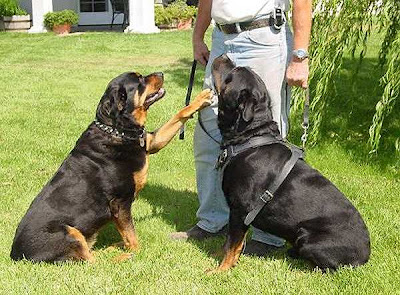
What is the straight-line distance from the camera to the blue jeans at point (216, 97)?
4.00 m

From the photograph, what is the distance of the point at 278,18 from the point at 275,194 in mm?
1191

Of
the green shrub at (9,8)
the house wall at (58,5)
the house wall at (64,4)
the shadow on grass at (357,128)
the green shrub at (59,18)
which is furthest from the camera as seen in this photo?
the house wall at (64,4)

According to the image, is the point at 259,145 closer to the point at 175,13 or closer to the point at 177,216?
the point at 177,216

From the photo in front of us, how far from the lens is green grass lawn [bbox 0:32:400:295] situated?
376cm

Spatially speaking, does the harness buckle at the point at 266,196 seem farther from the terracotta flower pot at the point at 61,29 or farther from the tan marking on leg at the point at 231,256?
the terracotta flower pot at the point at 61,29

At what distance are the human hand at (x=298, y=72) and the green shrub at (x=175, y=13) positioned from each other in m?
18.0

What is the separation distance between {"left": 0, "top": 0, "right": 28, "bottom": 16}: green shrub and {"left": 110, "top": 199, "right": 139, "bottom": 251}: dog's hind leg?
18444 millimetres

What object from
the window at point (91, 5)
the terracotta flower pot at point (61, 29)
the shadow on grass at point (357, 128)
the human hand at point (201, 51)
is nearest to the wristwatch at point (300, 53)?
the human hand at point (201, 51)

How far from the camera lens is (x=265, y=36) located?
13.0ft

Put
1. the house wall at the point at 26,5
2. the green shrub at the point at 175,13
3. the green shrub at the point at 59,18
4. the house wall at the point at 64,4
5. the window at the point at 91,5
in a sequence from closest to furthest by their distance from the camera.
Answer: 1. the green shrub at the point at 59,18
2. the green shrub at the point at 175,13
3. the house wall at the point at 26,5
4. the house wall at the point at 64,4
5. the window at the point at 91,5

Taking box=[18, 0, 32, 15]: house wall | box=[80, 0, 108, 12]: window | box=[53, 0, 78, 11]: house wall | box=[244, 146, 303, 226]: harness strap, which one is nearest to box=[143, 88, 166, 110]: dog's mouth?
box=[244, 146, 303, 226]: harness strap

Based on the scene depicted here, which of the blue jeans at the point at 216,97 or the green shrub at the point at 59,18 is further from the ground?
the blue jeans at the point at 216,97

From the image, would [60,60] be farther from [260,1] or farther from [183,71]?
[260,1]

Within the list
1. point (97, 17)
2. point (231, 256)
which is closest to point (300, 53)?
point (231, 256)
